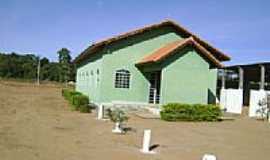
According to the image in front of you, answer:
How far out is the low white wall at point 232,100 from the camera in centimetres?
2881

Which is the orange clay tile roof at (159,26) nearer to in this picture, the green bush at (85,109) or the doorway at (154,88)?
the doorway at (154,88)

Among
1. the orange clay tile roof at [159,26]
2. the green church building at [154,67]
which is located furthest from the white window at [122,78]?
the orange clay tile roof at [159,26]

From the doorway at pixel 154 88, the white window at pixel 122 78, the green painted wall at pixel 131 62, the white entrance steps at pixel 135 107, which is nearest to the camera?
the white entrance steps at pixel 135 107

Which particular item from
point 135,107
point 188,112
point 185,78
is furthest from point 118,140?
point 135,107

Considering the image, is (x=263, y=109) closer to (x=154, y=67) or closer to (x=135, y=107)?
(x=154, y=67)

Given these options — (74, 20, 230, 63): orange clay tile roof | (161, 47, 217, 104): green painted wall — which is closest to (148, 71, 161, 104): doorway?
A: (74, 20, 230, 63): orange clay tile roof

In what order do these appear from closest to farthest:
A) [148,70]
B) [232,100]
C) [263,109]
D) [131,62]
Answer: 1. [263,109]
2. [148,70]
3. [131,62]
4. [232,100]

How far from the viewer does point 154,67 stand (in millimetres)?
25500

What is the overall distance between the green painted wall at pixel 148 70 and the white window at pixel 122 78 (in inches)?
11.8

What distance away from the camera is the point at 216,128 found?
1861 centimetres

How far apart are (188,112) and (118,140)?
316 inches

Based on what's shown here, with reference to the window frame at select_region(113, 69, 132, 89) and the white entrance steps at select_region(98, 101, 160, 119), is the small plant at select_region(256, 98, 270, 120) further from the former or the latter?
the window frame at select_region(113, 69, 132, 89)

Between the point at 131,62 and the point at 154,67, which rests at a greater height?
the point at 131,62

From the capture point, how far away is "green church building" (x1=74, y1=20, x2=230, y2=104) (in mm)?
24562
